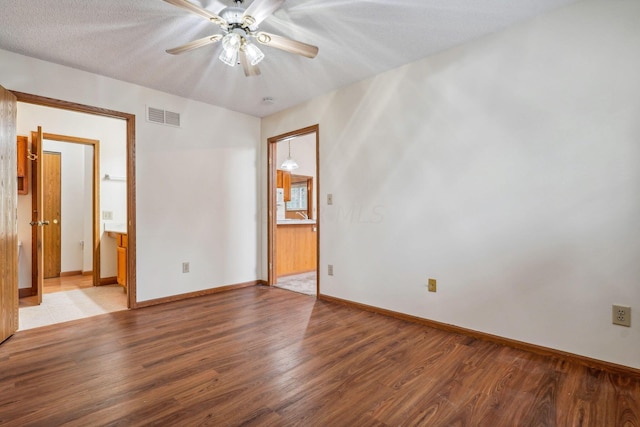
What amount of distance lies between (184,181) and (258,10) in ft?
8.04

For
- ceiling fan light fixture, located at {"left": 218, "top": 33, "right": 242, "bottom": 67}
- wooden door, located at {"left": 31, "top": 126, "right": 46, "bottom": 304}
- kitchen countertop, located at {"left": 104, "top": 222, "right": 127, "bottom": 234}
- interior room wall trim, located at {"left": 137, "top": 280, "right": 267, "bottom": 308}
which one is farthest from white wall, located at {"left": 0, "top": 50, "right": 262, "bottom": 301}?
ceiling fan light fixture, located at {"left": 218, "top": 33, "right": 242, "bottom": 67}

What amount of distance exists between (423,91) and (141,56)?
258 centimetres

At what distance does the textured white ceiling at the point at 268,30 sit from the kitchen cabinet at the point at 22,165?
1589 mm

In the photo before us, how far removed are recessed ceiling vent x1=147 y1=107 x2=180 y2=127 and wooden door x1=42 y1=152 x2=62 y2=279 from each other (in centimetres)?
272

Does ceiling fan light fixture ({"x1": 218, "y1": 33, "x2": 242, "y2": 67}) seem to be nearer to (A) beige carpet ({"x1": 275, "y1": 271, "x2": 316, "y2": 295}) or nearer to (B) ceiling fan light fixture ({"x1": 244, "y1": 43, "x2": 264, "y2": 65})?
(B) ceiling fan light fixture ({"x1": 244, "y1": 43, "x2": 264, "y2": 65})

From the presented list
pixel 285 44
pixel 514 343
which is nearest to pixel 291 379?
pixel 514 343

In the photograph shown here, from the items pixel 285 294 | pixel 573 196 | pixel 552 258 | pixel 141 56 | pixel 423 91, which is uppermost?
pixel 141 56

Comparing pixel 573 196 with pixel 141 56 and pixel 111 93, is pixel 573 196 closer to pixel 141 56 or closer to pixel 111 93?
pixel 141 56

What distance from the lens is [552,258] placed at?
7.16ft

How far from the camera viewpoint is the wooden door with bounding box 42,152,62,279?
4.84 m

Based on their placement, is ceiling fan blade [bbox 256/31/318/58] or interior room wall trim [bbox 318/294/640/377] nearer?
interior room wall trim [bbox 318/294/640/377]

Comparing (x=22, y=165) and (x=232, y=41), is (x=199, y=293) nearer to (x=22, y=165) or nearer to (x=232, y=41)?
(x=22, y=165)

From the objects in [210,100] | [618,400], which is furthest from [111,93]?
[618,400]

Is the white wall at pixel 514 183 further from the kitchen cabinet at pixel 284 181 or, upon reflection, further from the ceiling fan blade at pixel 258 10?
the kitchen cabinet at pixel 284 181
